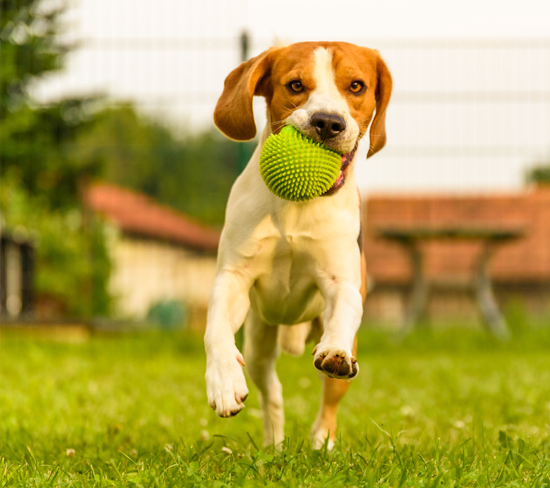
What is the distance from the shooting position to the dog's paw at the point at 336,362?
2.29 metres

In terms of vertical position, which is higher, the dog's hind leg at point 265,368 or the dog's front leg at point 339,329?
the dog's front leg at point 339,329

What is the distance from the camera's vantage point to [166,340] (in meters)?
8.09

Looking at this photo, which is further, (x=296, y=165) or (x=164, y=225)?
(x=164, y=225)

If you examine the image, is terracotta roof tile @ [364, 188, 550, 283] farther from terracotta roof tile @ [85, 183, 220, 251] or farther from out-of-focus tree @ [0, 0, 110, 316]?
out-of-focus tree @ [0, 0, 110, 316]

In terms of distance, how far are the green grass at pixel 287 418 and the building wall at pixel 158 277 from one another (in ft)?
4.89

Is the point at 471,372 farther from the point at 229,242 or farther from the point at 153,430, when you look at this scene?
the point at 229,242

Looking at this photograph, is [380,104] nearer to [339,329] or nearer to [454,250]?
[339,329]

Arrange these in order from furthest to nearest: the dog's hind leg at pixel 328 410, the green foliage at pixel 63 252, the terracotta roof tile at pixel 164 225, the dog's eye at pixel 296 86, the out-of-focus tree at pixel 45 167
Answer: the terracotta roof tile at pixel 164 225
the out-of-focus tree at pixel 45 167
the green foliage at pixel 63 252
the dog's hind leg at pixel 328 410
the dog's eye at pixel 296 86

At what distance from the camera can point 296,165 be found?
256 cm

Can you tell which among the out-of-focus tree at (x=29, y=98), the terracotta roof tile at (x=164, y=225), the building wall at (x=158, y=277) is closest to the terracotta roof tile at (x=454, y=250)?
the terracotta roof tile at (x=164, y=225)

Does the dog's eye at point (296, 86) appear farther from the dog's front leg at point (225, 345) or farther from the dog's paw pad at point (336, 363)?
the dog's paw pad at point (336, 363)

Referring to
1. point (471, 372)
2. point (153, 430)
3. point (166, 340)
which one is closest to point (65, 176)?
point (166, 340)

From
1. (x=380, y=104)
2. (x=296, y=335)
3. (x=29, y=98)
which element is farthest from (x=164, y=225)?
(x=380, y=104)

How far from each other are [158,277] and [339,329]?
7549mm
